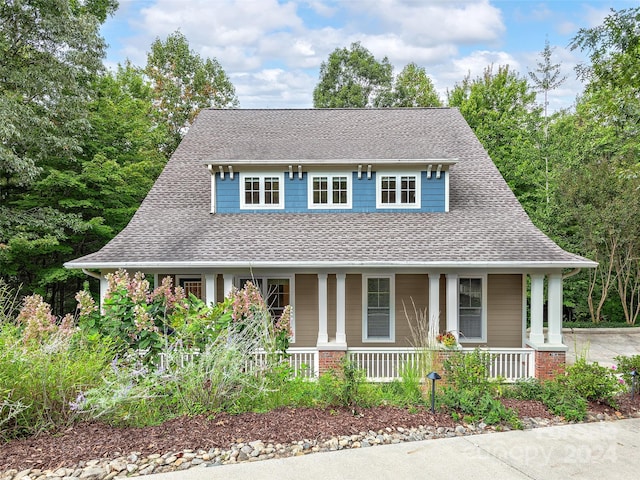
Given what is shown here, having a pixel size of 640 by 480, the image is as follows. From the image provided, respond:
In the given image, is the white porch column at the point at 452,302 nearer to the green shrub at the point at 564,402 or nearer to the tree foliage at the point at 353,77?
the green shrub at the point at 564,402

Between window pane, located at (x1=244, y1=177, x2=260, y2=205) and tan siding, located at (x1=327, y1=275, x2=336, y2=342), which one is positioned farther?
window pane, located at (x1=244, y1=177, x2=260, y2=205)

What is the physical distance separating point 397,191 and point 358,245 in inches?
95.6

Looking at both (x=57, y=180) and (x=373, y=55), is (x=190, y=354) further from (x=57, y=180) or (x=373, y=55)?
(x=373, y=55)

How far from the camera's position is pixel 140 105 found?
60.8 ft

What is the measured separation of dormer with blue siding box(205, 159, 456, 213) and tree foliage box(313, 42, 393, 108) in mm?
19936

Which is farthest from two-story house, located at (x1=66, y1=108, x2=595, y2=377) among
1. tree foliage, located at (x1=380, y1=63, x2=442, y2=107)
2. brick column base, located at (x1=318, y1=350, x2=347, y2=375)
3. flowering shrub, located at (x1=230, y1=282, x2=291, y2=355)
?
tree foliage, located at (x1=380, y1=63, x2=442, y2=107)

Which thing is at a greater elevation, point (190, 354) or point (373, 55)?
point (373, 55)

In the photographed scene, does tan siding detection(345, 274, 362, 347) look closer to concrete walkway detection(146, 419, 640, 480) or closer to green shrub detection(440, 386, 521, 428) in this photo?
green shrub detection(440, 386, 521, 428)

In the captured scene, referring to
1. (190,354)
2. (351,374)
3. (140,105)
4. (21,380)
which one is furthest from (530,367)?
(140,105)

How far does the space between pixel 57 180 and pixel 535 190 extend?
60.4 ft

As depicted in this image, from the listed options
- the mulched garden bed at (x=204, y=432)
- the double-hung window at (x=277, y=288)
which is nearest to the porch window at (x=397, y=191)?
the double-hung window at (x=277, y=288)

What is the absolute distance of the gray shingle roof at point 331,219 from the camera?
29.1 feet

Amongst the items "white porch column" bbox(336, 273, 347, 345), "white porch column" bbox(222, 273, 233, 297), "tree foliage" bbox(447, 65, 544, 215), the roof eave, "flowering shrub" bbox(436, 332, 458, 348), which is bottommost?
"flowering shrub" bbox(436, 332, 458, 348)

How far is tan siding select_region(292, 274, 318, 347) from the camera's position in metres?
10.1
